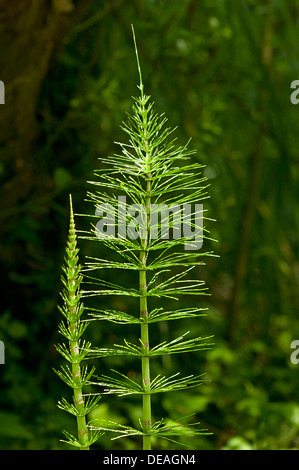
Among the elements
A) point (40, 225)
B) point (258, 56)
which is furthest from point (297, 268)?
point (40, 225)

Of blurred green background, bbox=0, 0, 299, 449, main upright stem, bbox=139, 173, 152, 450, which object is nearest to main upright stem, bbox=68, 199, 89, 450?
main upright stem, bbox=139, 173, 152, 450

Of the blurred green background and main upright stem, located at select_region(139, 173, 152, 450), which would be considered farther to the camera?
the blurred green background

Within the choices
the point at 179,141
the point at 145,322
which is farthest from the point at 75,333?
the point at 179,141

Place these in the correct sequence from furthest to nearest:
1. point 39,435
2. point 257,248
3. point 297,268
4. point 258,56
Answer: point 297,268
point 257,248
point 258,56
point 39,435

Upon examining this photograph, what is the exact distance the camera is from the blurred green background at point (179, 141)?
1.49 m

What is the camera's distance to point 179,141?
174 centimetres

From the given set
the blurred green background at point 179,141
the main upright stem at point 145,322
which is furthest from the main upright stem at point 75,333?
the blurred green background at point 179,141

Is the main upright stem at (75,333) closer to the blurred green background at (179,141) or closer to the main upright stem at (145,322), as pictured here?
the main upright stem at (145,322)

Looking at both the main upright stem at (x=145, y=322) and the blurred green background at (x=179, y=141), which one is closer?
the main upright stem at (x=145, y=322)

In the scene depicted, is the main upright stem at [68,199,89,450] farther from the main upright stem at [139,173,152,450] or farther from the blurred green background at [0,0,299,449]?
the blurred green background at [0,0,299,449]

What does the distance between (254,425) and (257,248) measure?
62 cm

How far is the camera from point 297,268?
7.66 feet

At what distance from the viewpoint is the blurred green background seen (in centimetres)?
149

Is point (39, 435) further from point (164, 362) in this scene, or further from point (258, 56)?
point (258, 56)
